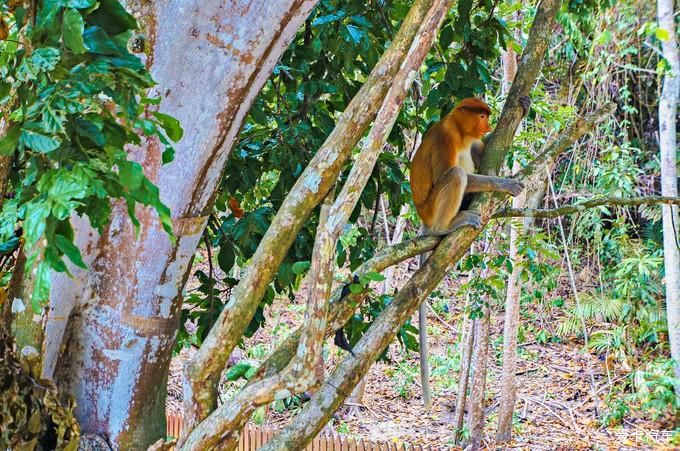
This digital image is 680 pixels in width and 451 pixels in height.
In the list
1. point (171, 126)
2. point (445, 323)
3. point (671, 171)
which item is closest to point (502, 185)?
point (171, 126)

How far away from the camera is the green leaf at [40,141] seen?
1.22m

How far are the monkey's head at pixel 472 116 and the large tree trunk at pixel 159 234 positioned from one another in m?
2.70

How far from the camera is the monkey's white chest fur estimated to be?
4.75 m

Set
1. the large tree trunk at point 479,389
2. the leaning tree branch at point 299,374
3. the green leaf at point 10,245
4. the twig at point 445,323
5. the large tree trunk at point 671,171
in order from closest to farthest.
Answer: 1. the leaning tree branch at point 299,374
2. the green leaf at point 10,245
3. the large tree trunk at point 479,389
4. the large tree trunk at point 671,171
5. the twig at point 445,323

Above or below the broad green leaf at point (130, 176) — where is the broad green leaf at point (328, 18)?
above

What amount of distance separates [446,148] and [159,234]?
292cm

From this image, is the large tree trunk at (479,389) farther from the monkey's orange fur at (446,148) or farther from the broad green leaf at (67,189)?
the broad green leaf at (67,189)

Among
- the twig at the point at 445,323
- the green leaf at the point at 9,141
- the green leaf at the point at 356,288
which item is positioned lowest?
the green leaf at the point at 9,141

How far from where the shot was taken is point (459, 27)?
3648mm

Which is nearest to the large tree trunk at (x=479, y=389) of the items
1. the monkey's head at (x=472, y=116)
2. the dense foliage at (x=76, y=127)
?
the monkey's head at (x=472, y=116)

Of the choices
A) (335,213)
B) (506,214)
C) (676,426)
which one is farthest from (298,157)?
(676,426)

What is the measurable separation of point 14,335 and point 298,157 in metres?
1.82

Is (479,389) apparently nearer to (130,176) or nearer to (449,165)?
(449,165)

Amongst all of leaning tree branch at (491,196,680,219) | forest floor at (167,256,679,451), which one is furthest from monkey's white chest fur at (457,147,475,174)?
forest floor at (167,256,679,451)
